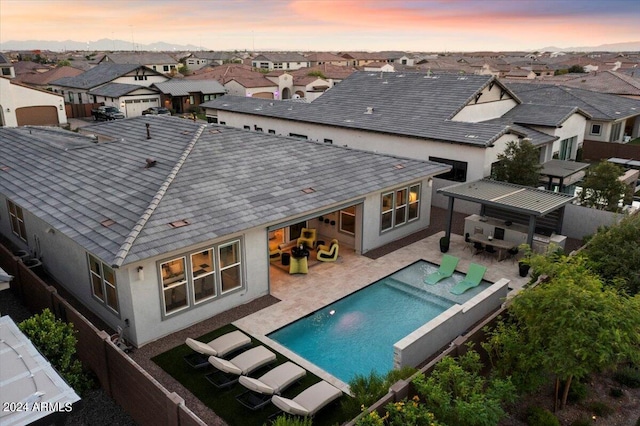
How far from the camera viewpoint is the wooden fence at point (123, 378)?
28.6 feet

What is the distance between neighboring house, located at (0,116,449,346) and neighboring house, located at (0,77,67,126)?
27177 mm

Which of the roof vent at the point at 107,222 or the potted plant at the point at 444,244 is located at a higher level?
the roof vent at the point at 107,222

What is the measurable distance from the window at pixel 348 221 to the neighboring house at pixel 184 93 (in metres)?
46.1

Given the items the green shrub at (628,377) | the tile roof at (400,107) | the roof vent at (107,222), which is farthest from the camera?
the tile roof at (400,107)

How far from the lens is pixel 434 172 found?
20.4 meters

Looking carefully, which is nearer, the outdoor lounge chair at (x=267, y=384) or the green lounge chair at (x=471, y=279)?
the outdoor lounge chair at (x=267, y=384)

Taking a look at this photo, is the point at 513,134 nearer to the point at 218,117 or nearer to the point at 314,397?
the point at 314,397

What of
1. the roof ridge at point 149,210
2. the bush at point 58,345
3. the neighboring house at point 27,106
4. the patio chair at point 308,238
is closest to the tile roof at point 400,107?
the patio chair at point 308,238

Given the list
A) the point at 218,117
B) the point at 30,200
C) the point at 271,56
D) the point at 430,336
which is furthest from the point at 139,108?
the point at 271,56

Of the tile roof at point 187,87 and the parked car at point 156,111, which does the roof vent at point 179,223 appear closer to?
the parked car at point 156,111

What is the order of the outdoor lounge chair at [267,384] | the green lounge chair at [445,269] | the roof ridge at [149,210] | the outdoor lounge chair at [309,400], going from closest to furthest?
the outdoor lounge chair at [309,400] < the outdoor lounge chair at [267,384] < the roof ridge at [149,210] < the green lounge chair at [445,269]

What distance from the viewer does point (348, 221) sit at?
19.4 meters

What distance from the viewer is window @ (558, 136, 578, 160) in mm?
31594

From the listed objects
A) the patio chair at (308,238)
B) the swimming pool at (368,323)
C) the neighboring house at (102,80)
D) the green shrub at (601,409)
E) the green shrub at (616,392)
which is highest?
the neighboring house at (102,80)
